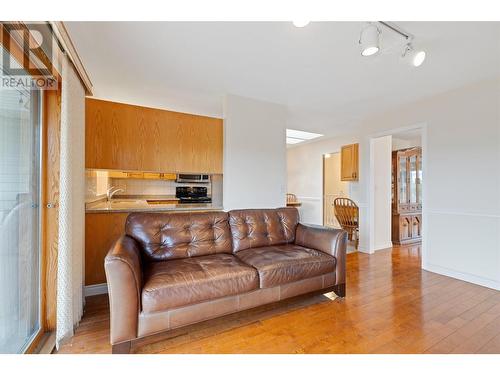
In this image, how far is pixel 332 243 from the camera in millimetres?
2285

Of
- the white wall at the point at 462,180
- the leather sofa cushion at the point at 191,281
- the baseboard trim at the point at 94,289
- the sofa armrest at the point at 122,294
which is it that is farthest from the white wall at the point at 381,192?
the baseboard trim at the point at 94,289

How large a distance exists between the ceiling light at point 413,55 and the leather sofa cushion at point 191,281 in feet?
7.50

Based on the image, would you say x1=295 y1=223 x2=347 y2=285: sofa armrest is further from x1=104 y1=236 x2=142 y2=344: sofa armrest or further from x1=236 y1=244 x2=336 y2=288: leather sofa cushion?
x1=104 y1=236 x2=142 y2=344: sofa armrest

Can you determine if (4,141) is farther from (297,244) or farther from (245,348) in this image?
(297,244)

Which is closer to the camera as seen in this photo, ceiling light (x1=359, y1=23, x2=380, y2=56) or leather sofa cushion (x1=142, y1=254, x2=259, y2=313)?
leather sofa cushion (x1=142, y1=254, x2=259, y2=313)

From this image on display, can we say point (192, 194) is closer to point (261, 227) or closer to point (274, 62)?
point (261, 227)

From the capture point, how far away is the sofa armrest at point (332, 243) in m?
2.26

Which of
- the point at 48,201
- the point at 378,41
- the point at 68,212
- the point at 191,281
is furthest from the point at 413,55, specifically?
the point at 48,201

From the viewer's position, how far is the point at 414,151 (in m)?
4.89

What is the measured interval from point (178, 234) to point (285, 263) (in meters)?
1.03

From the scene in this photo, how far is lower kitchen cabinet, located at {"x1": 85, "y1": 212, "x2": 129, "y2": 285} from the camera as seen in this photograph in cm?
243

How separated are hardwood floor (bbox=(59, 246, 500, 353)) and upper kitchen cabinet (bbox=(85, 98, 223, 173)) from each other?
1.51m

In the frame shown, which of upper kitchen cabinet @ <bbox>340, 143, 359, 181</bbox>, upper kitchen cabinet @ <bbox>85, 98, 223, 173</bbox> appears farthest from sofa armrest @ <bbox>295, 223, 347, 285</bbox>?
upper kitchen cabinet @ <bbox>340, 143, 359, 181</bbox>
